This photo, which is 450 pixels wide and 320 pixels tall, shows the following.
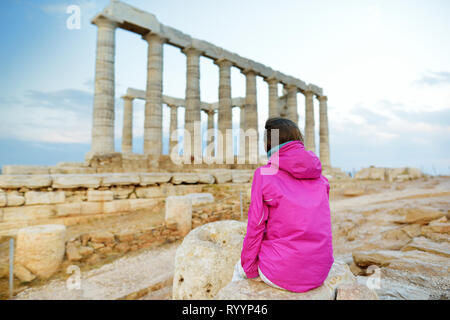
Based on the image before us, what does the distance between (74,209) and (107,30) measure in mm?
10050

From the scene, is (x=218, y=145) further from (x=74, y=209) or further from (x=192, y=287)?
(x=192, y=287)

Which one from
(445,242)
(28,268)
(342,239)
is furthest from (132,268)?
(445,242)

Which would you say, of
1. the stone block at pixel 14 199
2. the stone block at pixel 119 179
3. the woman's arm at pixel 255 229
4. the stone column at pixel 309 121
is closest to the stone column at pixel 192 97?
the stone block at pixel 119 179

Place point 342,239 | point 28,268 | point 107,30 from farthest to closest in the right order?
point 107,30 → point 342,239 → point 28,268

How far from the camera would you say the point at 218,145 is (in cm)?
1956

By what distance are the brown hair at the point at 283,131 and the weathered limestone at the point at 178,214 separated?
5762 millimetres

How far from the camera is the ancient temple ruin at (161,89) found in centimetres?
1323

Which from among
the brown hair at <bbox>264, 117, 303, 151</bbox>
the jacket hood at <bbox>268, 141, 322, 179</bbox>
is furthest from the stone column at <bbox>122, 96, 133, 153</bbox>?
the jacket hood at <bbox>268, 141, 322, 179</bbox>

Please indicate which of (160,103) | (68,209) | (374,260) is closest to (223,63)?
(160,103)

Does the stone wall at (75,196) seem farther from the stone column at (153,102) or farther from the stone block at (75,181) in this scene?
the stone column at (153,102)

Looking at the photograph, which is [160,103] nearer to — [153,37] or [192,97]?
[192,97]

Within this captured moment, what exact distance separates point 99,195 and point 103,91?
23.4ft

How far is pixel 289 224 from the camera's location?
1840 mm
